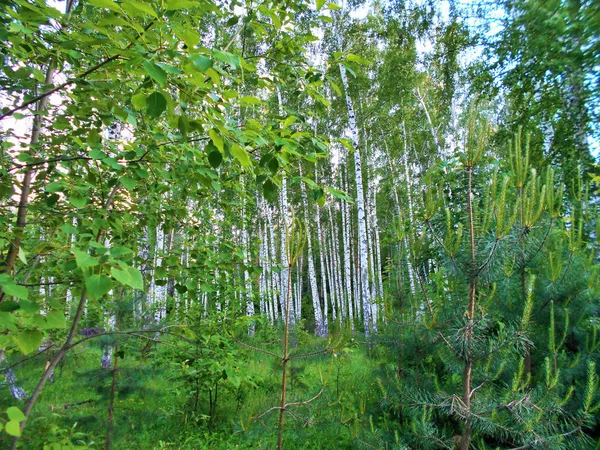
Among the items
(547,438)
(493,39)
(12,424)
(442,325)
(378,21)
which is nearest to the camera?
(12,424)

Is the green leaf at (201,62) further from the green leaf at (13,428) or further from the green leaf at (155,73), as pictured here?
the green leaf at (13,428)

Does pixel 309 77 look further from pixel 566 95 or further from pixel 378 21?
pixel 378 21

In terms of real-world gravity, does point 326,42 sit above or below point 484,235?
above

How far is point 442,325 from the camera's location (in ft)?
7.01

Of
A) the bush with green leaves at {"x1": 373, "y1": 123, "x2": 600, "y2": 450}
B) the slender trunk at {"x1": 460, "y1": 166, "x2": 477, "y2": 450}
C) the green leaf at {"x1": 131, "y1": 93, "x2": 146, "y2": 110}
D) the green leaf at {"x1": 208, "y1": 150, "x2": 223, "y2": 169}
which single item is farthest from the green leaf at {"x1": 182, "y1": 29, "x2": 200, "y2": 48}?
the slender trunk at {"x1": 460, "y1": 166, "x2": 477, "y2": 450}

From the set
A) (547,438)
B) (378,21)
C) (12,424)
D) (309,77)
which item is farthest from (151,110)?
(378,21)

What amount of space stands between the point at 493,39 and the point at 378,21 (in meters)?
6.48

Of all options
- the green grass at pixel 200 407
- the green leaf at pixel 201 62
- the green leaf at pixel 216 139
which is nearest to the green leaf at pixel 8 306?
the green leaf at pixel 216 139

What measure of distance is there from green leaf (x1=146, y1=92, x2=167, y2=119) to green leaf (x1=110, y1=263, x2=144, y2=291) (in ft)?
1.47

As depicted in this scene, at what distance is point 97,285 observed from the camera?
0.83 meters

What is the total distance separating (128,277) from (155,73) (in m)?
0.54

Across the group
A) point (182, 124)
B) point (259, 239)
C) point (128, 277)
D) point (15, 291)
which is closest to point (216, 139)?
point (182, 124)

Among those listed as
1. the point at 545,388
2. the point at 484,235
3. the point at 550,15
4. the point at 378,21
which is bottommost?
the point at 545,388

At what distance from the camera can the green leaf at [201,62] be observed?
2.92 ft
